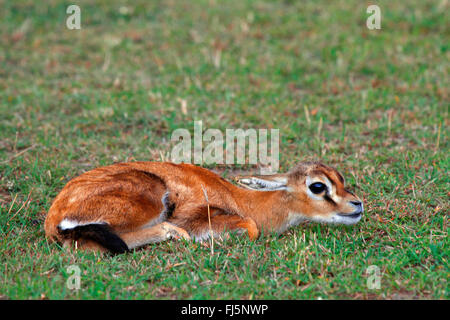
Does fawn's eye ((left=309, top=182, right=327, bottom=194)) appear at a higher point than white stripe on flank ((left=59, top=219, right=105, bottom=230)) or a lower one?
higher


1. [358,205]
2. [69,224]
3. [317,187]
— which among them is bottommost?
[69,224]

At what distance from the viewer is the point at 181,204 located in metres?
5.90

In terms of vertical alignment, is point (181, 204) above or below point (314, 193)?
below

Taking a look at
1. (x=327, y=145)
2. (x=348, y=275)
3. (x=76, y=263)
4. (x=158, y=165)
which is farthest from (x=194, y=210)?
(x=327, y=145)

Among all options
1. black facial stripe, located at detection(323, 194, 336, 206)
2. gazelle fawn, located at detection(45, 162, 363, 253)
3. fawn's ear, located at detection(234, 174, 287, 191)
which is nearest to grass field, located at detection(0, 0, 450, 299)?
gazelle fawn, located at detection(45, 162, 363, 253)

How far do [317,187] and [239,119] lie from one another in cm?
325

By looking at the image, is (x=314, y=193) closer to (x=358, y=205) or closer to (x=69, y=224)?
(x=358, y=205)

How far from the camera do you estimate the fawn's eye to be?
226 inches

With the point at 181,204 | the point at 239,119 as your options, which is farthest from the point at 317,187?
the point at 239,119

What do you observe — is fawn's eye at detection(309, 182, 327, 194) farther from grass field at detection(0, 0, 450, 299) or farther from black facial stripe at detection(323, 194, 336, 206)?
grass field at detection(0, 0, 450, 299)

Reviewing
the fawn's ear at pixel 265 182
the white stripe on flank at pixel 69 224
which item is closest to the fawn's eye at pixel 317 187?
the fawn's ear at pixel 265 182

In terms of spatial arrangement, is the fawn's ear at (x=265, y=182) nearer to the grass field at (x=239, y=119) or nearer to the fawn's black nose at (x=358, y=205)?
the grass field at (x=239, y=119)

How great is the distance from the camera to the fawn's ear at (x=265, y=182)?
5926 millimetres
